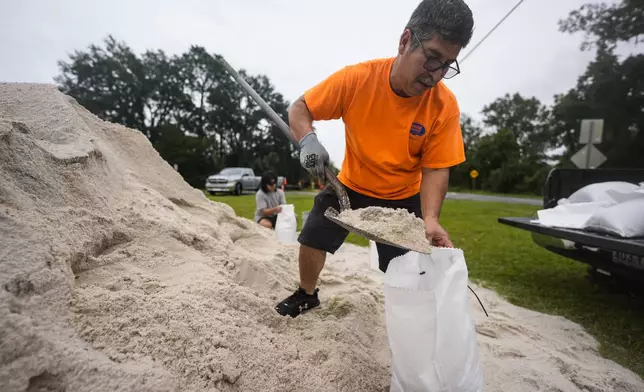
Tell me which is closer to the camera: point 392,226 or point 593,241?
point 392,226

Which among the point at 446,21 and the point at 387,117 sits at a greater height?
the point at 446,21

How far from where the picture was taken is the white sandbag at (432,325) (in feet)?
3.71

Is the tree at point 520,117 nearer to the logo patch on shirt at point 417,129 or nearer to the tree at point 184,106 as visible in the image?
the tree at point 184,106

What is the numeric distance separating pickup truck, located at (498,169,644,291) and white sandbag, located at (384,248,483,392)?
142 centimetres

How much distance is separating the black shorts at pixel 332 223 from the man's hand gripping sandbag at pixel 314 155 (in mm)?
234

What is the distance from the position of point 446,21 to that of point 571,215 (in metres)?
2.10

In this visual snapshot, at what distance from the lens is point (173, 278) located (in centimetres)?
150

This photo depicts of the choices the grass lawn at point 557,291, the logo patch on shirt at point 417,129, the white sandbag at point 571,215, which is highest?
the logo patch on shirt at point 417,129

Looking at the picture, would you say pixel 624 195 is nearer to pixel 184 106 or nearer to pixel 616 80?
pixel 616 80

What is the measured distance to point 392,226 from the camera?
1.36 m

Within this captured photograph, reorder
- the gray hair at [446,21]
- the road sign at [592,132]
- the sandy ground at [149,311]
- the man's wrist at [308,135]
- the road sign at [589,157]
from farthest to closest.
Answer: the road sign at [589,157] → the road sign at [592,132] → the man's wrist at [308,135] → the gray hair at [446,21] → the sandy ground at [149,311]

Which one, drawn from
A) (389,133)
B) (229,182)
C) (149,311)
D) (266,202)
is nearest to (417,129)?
(389,133)

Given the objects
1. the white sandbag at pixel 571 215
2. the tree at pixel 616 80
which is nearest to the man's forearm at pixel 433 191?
the white sandbag at pixel 571 215

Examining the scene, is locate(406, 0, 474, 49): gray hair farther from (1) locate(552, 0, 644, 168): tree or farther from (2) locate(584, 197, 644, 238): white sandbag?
(1) locate(552, 0, 644, 168): tree
